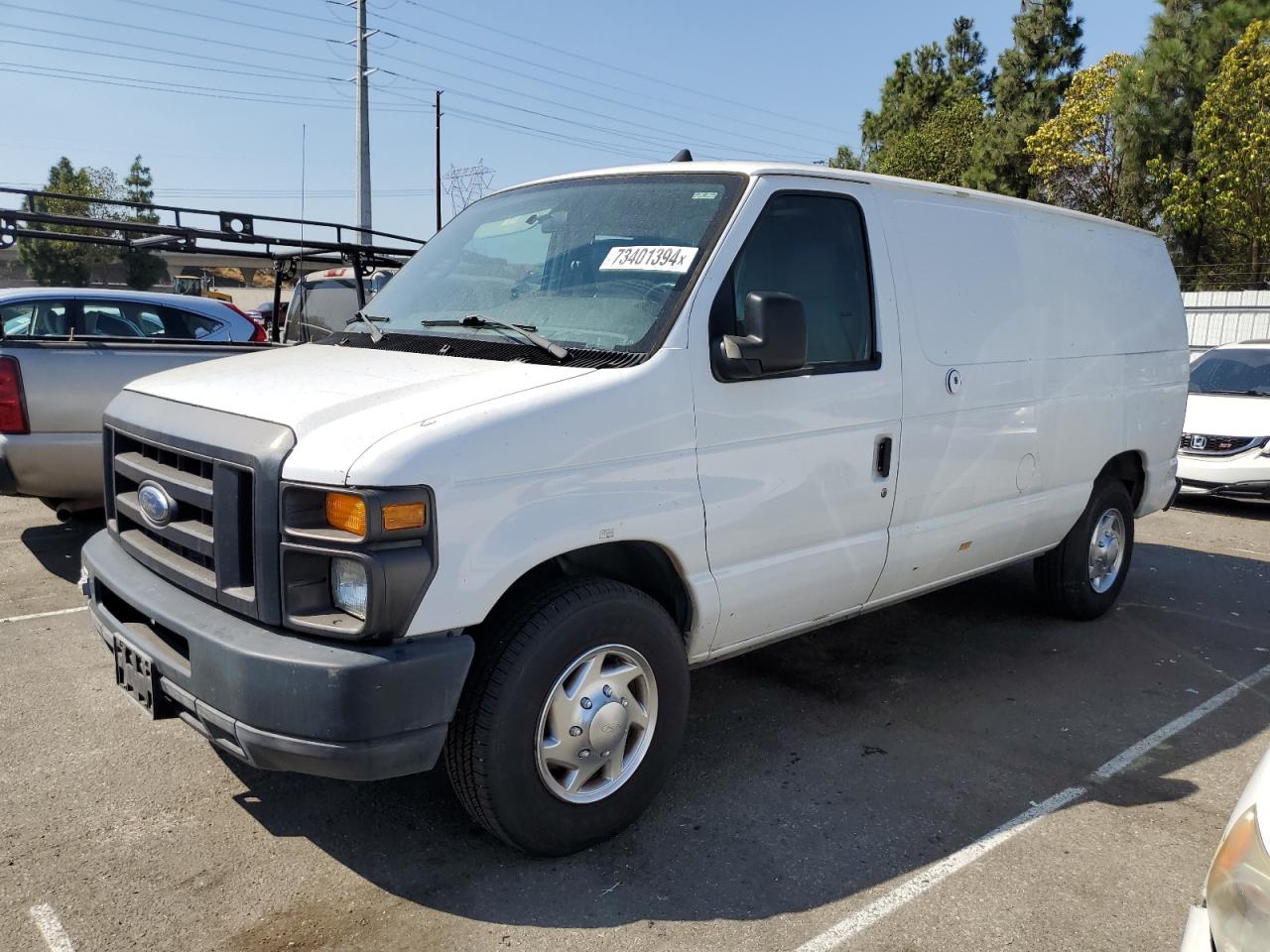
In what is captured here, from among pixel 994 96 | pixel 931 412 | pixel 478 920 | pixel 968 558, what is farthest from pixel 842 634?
pixel 994 96

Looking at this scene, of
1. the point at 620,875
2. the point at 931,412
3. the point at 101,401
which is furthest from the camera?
the point at 101,401

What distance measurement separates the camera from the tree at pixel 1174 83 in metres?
33.2

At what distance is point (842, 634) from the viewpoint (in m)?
5.73

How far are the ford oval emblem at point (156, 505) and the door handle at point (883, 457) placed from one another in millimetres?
2590

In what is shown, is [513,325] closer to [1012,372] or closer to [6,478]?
[1012,372]

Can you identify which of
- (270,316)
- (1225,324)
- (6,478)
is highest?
(1225,324)

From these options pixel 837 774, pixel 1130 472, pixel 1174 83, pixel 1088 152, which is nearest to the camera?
pixel 837 774

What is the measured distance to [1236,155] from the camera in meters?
30.5

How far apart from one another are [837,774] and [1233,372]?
29.0ft

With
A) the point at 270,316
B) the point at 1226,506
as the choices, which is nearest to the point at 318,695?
the point at 1226,506

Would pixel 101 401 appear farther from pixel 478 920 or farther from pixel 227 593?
pixel 478 920

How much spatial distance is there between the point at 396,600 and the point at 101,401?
4.48m

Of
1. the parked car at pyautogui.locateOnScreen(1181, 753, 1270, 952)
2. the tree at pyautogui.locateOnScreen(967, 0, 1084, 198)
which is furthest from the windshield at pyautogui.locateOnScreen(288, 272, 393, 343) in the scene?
the tree at pyautogui.locateOnScreen(967, 0, 1084, 198)

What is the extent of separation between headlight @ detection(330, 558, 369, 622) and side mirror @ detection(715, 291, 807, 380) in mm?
1387
